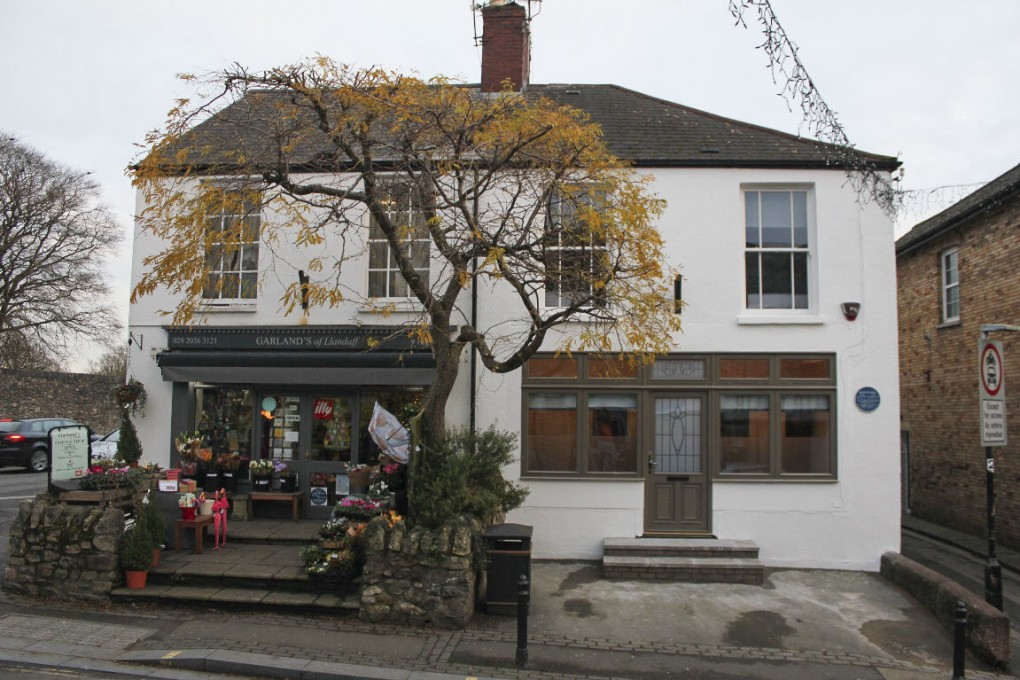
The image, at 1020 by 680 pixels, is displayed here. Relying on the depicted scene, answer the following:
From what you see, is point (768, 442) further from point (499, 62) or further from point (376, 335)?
point (499, 62)

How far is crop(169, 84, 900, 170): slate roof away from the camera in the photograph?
10.8 meters

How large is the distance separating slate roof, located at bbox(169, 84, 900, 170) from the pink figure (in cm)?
468

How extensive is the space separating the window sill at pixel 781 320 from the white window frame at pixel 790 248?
193 millimetres

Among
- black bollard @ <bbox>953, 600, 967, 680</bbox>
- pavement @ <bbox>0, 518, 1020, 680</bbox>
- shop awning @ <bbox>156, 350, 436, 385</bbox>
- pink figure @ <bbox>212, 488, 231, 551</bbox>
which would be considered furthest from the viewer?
shop awning @ <bbox>156, 350, 436, 385</bbox>

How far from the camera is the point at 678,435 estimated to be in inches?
422

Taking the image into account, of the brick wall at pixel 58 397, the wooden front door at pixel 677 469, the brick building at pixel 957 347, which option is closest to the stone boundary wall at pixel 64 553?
the wooden front door at pixel 677 469

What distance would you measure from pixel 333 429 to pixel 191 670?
16.2 feet

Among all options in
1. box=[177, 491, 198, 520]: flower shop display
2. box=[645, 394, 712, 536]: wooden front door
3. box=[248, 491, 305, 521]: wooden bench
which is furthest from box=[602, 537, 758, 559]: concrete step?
box=[177, 491, 198, 520]: flower shop display

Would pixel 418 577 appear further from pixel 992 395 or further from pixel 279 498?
pixel 992 395

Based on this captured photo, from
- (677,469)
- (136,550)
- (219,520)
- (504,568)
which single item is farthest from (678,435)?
(136,550)

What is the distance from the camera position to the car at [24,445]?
2133cm

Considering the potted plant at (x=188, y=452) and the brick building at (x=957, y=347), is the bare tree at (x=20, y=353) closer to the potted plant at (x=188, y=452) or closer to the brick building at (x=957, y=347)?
the potted plant at (x=188, y=452)

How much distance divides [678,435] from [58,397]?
112 feet

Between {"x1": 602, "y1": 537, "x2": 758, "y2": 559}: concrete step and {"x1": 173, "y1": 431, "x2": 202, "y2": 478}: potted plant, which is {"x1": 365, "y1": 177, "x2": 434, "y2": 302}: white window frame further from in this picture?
{"x1": 602, "y1": 537, "x2": 758, "y2": 559}: concrete step
